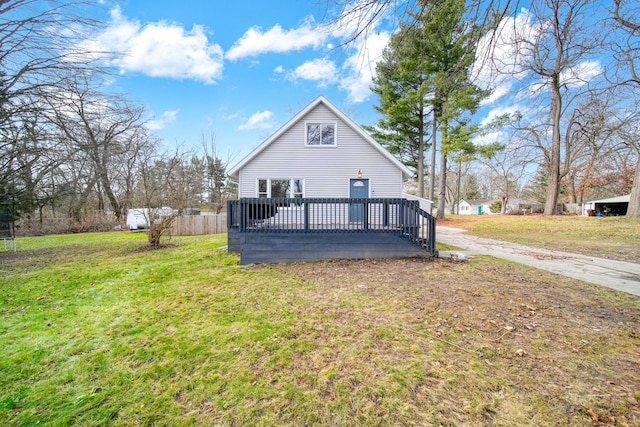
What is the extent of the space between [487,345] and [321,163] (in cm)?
951

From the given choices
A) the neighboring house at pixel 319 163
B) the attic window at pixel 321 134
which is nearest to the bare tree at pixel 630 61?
the neighboring house at pixel 319 163

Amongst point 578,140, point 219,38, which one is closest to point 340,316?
point 219,38

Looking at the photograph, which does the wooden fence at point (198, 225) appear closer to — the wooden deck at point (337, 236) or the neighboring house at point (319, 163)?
the neighboring house at point (319, 163)

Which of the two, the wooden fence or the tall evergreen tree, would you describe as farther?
the tall evergreen tree

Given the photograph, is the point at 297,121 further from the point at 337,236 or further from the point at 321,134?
the point at 337,236

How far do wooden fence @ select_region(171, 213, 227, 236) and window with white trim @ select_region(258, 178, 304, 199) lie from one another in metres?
6.74

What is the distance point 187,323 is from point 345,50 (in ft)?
14.0

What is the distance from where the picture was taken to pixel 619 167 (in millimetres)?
27641

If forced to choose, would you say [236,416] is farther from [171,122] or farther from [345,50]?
[171,122]

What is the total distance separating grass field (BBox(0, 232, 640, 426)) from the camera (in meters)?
2.02

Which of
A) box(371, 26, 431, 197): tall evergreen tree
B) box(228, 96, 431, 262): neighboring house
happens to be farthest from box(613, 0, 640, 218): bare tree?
box(371, 26, 431, 197): tall evergreen tree

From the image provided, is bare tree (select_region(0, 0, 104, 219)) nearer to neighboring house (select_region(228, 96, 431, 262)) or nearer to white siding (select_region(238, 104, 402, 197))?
neighboring house (select_region(228, 96, 431, 262))

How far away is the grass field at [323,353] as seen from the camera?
79.4 inches

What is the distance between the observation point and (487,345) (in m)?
2.87
